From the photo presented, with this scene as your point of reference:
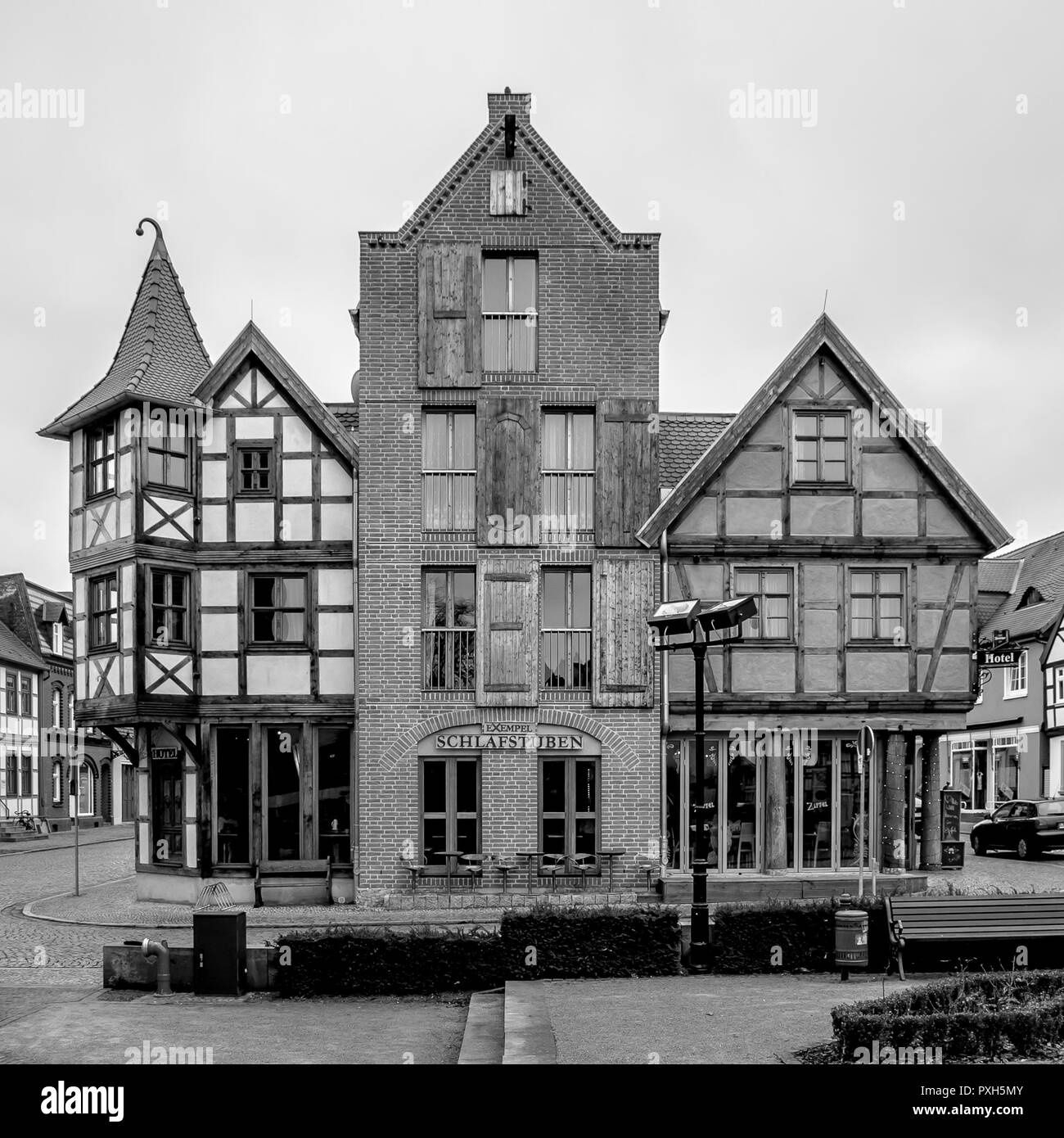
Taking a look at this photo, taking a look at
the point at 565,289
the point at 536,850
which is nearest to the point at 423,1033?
the point at 536,850

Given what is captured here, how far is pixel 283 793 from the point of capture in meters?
25.8

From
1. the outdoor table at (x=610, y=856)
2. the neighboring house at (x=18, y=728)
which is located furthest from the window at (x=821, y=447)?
the neighboring house at (x=18, y=728)

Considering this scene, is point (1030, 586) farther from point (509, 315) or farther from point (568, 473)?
point (509, 315)

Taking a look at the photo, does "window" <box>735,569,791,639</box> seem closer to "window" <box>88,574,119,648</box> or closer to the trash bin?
the trash bin

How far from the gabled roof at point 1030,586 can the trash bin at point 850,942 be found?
3405cm

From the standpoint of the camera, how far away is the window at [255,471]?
2612cm

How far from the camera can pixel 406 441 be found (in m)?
25.3

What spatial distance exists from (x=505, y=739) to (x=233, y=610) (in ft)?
18.3

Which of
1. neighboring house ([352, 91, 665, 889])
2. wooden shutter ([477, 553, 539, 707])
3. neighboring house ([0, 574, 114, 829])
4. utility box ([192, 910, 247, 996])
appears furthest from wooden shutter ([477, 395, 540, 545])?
neighboring house ([0, 574, 114, 829])

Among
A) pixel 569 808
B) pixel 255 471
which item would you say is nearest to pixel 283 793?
pixel 569 808

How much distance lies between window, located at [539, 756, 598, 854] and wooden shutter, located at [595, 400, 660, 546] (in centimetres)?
416

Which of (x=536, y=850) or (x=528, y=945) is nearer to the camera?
(x=528, y=945)

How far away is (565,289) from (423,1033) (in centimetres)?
1531
